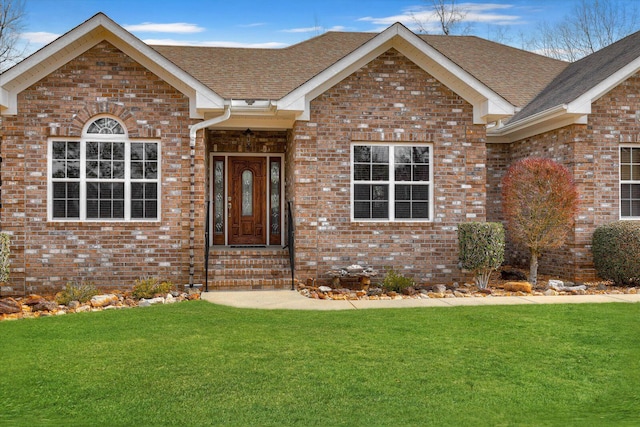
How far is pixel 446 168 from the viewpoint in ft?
40.1

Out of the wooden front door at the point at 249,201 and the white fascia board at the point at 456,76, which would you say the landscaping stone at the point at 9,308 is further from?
the white fascia board at the point at 456,76

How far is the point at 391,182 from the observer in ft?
40.1

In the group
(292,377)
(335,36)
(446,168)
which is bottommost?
(292,377)

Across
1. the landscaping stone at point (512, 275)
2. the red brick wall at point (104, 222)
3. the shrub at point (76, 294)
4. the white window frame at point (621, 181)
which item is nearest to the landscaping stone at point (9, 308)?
the shrub at point (76, 294)

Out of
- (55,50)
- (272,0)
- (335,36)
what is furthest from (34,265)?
(272,0)

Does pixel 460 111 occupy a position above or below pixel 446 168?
above

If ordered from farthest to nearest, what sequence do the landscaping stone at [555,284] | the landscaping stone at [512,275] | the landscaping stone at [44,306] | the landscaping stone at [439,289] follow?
the landscaping stone at [512,275] < the landscaping stone at [555,284] < the landscaping stone at [439,289] < the landscaping stone at [44,306]

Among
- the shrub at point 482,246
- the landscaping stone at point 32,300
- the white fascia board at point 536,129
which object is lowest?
the landscaping stone at point 32,300

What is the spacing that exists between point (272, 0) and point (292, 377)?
685 inches

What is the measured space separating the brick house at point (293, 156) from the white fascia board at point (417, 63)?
30 millimetres

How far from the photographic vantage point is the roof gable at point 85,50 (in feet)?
35.4

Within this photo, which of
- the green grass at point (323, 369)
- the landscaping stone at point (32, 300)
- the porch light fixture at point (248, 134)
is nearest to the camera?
the green grass at point (323, 369)

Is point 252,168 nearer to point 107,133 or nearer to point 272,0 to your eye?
point 107,133

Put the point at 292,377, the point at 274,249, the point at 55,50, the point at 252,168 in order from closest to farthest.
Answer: the point at 292,377
the point at 55,50
the point at 274,249
the point at 252,168
